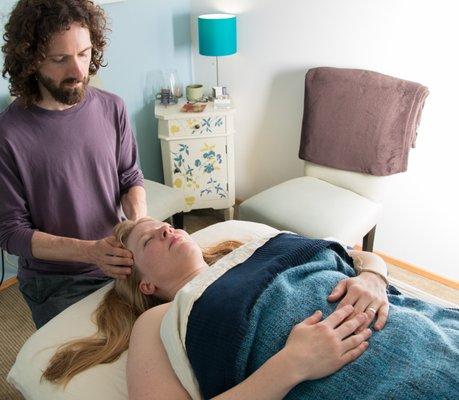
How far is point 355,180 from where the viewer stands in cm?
231

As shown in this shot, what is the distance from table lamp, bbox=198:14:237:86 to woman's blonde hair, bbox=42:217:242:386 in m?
1.48

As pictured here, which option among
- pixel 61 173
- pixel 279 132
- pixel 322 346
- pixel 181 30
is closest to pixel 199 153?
pixel 279 132

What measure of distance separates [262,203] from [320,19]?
1015 mm

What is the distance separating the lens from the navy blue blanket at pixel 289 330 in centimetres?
91

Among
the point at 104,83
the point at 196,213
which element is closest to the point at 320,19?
the point at 104,83

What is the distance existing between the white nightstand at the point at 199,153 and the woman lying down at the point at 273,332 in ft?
4.61

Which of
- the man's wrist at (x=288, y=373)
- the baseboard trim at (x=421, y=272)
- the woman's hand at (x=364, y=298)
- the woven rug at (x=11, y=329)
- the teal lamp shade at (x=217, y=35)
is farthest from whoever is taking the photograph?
the teal lamp shade at (x=217, y=35)

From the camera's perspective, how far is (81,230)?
1.47 m

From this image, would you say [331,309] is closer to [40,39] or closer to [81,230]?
[81,230]

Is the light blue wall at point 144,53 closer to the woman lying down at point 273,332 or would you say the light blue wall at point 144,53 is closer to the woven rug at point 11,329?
the woven rug at point 11,329

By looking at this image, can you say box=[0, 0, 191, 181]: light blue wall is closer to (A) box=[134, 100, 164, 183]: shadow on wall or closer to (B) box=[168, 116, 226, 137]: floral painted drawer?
(A) box=[134, 100, 164, 183]: shadow on wall

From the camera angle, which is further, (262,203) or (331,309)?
(262,203)

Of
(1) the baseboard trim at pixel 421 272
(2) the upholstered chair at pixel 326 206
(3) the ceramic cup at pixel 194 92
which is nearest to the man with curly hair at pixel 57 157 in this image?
(2) the upholstered chair at pixel 326 206

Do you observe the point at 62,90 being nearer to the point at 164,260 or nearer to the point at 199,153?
the point at 164,260
